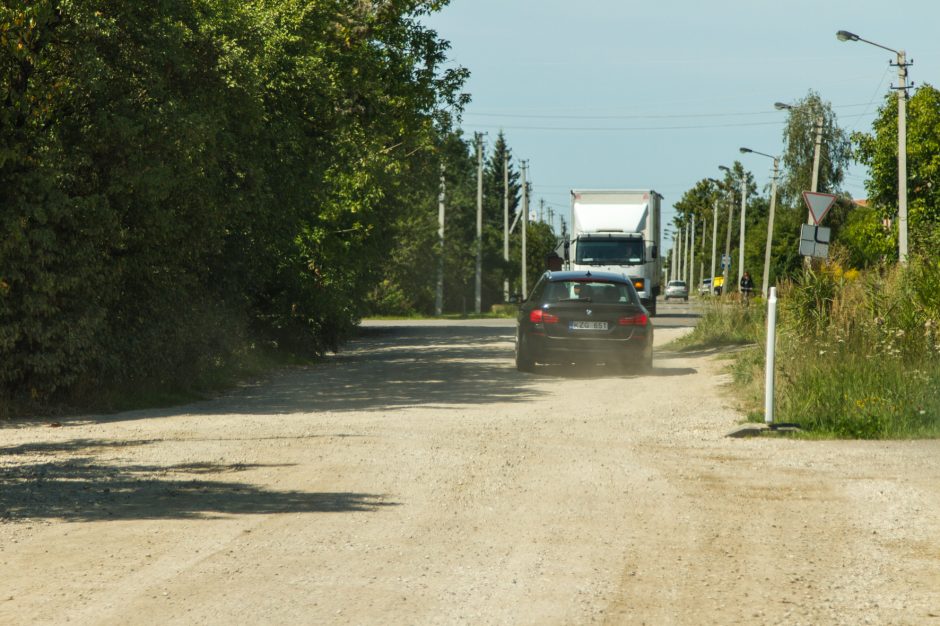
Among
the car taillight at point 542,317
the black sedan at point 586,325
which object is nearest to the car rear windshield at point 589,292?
the black sedan at point 586,325

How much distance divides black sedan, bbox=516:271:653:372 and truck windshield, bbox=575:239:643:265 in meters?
19.0

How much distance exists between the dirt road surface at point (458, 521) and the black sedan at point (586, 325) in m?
5.41

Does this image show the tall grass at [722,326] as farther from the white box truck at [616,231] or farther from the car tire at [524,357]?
the white box truck at [616,231]

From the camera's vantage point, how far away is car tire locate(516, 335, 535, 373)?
67.9 feet

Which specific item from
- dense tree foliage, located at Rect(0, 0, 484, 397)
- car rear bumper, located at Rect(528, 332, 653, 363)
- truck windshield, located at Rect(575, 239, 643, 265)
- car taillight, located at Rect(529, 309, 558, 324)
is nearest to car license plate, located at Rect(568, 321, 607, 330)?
car rear bumper, located at Rect(528, 332, 653, 363)

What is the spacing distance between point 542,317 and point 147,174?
7606 millimetres

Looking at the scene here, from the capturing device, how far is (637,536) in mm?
7453

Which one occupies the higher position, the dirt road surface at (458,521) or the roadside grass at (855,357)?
the roadside grass at (855,357)

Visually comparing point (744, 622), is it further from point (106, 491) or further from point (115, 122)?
point (115, 122)

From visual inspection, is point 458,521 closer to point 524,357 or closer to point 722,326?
point 524,357

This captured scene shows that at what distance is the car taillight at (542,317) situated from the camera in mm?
20344

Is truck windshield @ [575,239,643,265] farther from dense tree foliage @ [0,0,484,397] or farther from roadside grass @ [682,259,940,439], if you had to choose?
roadside grass @ [682,259,940,439]

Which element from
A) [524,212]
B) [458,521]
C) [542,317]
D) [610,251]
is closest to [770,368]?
[458,521]

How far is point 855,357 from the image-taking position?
14.4 meters
